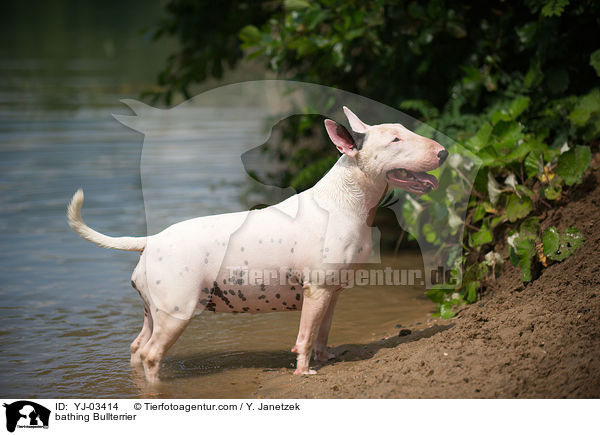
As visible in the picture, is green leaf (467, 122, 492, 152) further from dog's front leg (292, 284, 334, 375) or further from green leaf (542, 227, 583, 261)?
dog's front leg (292, 284, 334, 375)

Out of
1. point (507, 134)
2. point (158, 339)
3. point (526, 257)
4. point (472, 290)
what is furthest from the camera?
point (507, 134)

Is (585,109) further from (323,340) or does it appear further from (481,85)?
(323,340)

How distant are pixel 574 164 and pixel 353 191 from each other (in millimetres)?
1984

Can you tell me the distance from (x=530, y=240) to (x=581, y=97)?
1974 millimetres

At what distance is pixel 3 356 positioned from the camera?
5824mm

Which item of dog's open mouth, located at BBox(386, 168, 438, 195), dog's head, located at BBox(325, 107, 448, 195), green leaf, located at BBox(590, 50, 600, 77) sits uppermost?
green leaf, located at BBox(590, 50, 600, 77)

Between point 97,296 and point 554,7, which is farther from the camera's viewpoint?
point 97,296

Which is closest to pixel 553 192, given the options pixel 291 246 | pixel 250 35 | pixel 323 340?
pixel 323 340

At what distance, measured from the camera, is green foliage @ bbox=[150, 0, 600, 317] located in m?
6.05

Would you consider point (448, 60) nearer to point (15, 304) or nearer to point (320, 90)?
point (320, 90)

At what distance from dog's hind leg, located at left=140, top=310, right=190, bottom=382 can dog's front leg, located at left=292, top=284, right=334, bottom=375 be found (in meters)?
0.80

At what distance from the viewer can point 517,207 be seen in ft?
19.3
